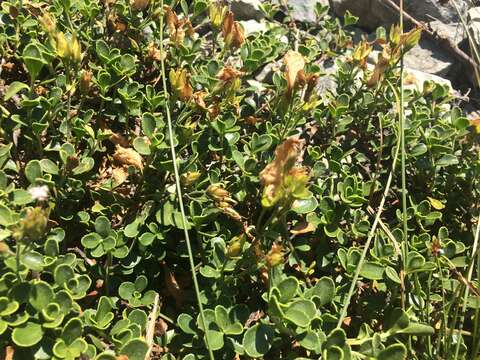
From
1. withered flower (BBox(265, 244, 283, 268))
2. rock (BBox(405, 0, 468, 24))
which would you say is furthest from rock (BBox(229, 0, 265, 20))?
withered flower (BBox(265, 244, 283, 268))

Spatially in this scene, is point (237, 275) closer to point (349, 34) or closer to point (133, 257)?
point (133, 257)

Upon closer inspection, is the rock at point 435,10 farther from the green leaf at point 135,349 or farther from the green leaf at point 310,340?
the green leaf at point 135,349

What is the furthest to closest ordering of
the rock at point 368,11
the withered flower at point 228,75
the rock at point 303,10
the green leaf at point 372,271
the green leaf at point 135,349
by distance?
the rock at point 368,11
the rock at point 303,10
the withered flower at point 228,75
the green leaf at point 372,271
the green leaf at point 135,349

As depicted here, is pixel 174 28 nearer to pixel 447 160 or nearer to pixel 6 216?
pixel 6 216

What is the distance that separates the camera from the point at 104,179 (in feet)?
6.67

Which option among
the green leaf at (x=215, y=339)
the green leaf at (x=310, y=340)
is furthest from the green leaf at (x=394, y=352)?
the green leaf at (x=215, y=339)

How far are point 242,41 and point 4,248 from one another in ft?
4.28

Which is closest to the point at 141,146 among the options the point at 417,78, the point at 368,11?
the point at 417,78

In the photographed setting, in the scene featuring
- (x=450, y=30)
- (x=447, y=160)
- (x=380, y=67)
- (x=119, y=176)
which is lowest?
(x=119, y=176)

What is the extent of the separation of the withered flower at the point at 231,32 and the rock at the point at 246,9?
76cm

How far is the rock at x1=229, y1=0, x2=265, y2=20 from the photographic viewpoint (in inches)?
118

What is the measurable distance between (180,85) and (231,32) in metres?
0.44

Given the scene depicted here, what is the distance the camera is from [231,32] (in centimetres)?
220

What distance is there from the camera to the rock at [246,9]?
2.99 meters
